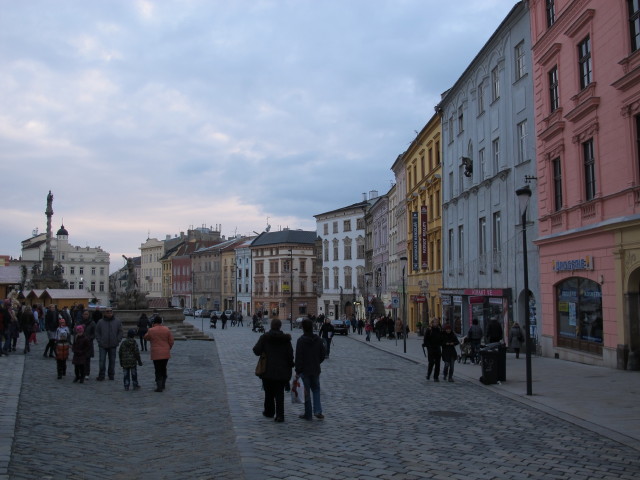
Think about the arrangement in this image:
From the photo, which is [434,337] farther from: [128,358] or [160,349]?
[128,358]

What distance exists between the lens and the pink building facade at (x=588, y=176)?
1788 cm

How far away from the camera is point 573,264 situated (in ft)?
69.8

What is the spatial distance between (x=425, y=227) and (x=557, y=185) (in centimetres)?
2001

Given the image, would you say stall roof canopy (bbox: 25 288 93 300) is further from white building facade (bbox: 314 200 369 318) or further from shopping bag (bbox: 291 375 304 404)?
white building facade (bbox: 314 200 369 318)

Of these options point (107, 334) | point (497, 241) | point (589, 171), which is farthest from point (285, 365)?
point (497, 241)

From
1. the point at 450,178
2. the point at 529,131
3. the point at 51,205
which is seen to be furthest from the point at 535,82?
the point at 51,205

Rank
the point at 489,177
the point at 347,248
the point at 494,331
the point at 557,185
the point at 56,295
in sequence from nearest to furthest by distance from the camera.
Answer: the point at 494,331
the point at 557,185
the point at 489,177
the point at 56,295
the point at 347,248

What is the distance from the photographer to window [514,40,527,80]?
87.0ft

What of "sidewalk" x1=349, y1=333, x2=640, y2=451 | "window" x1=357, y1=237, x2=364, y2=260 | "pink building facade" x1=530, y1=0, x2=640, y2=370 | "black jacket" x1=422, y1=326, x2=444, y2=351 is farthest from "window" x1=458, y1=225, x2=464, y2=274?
"window" x1=357, y1=237, x2=364, y2=260

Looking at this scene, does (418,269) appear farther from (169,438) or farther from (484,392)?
(169,438)

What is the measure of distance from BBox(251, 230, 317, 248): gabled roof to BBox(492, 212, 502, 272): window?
69.4 meters

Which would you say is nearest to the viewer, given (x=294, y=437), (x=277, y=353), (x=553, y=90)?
(x=294, y=437)

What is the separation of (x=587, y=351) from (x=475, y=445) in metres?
13.2

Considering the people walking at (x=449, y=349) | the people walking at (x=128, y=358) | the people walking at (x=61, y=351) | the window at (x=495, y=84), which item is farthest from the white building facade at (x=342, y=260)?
the people walking at (x=128, y=358)
